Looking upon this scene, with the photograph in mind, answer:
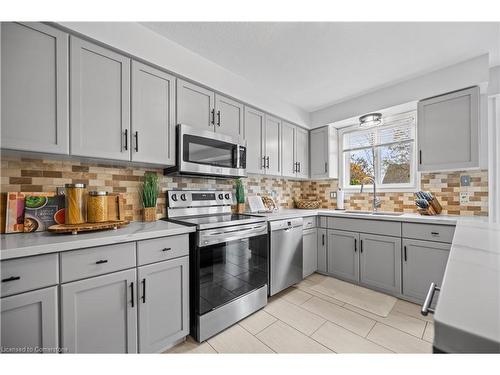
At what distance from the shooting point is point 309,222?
2752 millimetres

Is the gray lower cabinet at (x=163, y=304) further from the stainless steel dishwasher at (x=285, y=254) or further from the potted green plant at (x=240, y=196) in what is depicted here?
the potted green plant at (x=240, y=196)

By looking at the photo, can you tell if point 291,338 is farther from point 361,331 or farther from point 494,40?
point 494,40

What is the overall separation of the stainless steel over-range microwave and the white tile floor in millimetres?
1365

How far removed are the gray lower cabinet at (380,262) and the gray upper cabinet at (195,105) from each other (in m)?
2.15

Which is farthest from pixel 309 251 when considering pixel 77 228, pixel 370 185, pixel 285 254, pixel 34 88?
pixel 34 88

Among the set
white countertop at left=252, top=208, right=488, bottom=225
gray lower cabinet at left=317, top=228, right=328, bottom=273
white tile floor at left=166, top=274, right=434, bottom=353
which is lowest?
white tile floor at left=166, top=274, right=434, bottom=353

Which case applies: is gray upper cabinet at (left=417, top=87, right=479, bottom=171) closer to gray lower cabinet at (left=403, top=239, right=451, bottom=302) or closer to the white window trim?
the white window trim

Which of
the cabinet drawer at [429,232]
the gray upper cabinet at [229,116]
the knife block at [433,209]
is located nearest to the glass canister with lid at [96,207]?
the gray upper cabinet at [229,116]

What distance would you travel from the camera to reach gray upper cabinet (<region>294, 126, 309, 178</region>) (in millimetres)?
3188

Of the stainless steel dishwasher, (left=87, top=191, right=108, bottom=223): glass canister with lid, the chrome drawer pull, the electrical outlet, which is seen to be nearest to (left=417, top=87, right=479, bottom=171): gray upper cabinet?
the electrical outlet

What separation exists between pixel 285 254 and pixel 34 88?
2.40m

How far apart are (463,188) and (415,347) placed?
175 cm

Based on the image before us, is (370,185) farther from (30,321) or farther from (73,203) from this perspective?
(30,321)

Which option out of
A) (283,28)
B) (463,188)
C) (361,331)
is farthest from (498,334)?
(463,188)
